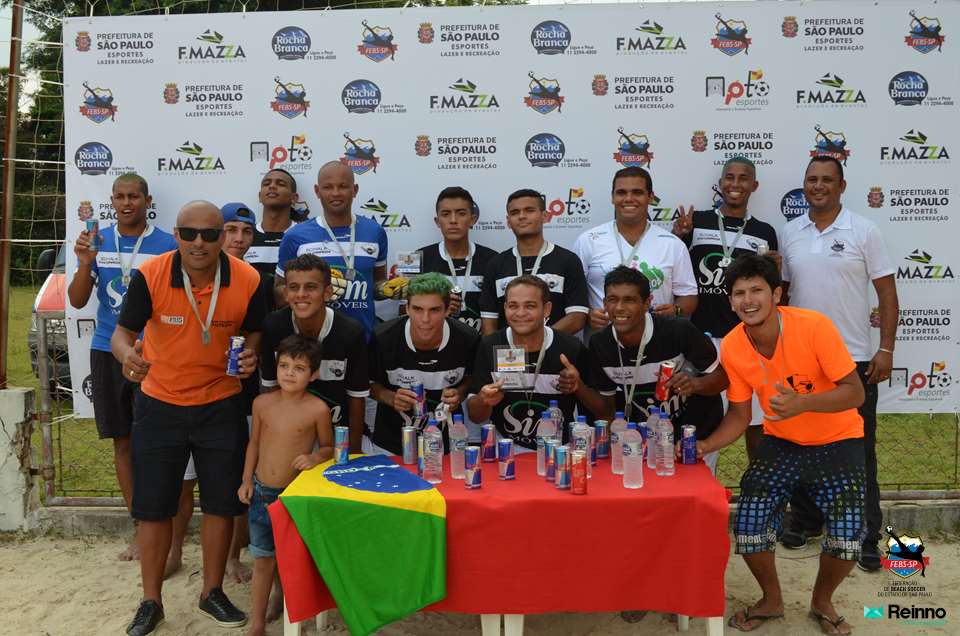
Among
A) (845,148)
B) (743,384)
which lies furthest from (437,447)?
(845,148)

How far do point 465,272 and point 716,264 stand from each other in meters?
1.78

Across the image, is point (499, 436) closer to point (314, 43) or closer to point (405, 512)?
point (405, 512)

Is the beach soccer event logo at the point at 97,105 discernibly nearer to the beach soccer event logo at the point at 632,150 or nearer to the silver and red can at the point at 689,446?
the beach soccer event logo at the point at 632,150

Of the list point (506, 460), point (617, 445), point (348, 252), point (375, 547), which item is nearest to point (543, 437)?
point (506, 460)

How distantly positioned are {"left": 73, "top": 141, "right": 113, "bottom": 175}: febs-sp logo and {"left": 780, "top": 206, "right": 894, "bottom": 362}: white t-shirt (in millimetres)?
5156

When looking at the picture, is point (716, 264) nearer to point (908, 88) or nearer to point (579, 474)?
point (908, 88)

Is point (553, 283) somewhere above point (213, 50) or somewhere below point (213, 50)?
below

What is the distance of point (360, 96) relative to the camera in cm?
595

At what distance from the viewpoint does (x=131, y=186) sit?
17.6 ft

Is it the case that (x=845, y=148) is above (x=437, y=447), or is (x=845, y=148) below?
above

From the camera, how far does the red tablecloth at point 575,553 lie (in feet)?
11.8

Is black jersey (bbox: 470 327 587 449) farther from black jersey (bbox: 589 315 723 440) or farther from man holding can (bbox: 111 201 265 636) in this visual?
man holding can (bbox: 111 201 265 636)

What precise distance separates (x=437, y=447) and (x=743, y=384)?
166 centimetres

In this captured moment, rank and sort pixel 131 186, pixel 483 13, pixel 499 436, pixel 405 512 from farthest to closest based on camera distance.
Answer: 1. pixel 483 13
2. pixel 131 186
3. pixel 499 436
4. pixel 405 512
